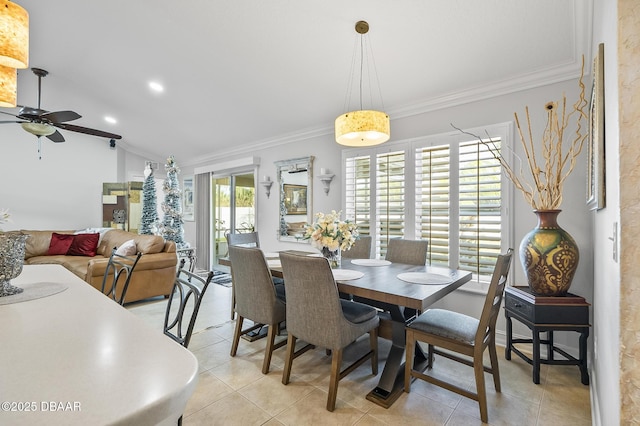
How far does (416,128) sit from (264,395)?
10.1ft

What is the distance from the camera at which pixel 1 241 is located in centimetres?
130

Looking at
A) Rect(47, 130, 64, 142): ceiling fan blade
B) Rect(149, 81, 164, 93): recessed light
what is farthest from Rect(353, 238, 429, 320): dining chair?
Rect(47, 130, 64, 142): ceiling fan blade

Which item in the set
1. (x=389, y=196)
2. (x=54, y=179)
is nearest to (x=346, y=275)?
(x=389, y=196)

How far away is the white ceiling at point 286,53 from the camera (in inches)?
96.0

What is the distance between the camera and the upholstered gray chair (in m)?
2.36

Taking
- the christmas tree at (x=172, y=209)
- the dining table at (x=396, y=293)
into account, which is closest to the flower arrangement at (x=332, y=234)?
the dining table at (x=396, y=293)

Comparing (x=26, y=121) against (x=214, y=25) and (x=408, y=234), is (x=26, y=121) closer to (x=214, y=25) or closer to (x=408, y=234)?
(x=214, y=25)

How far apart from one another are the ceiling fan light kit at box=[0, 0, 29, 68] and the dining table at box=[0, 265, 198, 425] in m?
1.38

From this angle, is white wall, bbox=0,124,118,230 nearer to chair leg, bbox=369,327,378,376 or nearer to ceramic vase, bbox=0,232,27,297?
ceramic vase, bbox=0,232,27,297

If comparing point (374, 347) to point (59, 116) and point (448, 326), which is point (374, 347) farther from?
point (59, 116)

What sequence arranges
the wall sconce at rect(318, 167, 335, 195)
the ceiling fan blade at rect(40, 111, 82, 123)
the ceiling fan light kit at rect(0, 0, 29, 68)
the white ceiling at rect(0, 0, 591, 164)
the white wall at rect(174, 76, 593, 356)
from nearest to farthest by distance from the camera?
the ceiling fan light kit at rect(0, 0, 29, 68) → the white ceiling at rect(0, 0, 591, 164) → the white wall at rect(174, 76, 593, 356) → the ceiling fan blade at rect(40, 111, 82, 123) → the wall sconce at rect(318, 167, 335, 195)

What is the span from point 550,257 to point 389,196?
5.85 feet

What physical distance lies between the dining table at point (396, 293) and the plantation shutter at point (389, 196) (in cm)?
101

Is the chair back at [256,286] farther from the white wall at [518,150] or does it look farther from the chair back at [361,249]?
the white wall at [518,150]
